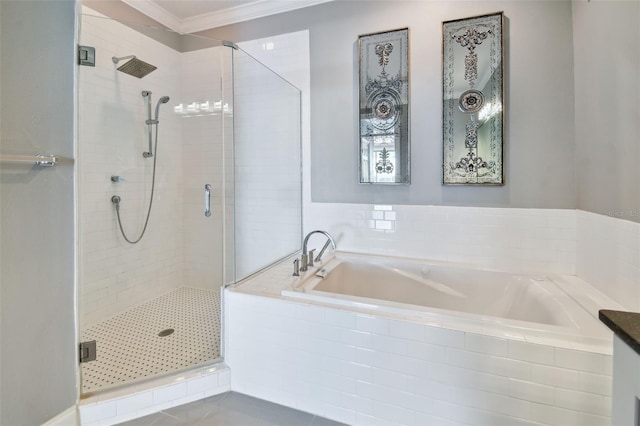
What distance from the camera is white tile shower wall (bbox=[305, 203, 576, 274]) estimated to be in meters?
2.03

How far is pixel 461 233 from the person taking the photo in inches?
87.5

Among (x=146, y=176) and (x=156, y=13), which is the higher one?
(x=156, y=13)

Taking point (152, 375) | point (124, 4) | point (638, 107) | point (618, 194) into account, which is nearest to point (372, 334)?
point (152, 375)

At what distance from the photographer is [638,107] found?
133cm

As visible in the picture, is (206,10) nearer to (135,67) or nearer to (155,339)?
(135,67)

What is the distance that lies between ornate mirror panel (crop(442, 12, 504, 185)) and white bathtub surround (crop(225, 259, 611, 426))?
1.25 m

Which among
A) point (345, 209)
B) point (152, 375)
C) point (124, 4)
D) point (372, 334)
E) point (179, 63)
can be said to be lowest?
point (152, 375)

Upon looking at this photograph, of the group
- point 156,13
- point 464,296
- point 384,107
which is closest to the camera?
point 464,296

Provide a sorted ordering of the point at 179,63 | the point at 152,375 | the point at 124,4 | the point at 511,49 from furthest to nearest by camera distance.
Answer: the point at 179,63, the point at 124,4, the point at 511,49, the point at 152,375

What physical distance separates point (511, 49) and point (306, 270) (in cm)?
205

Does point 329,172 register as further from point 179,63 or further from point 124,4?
point 124,4

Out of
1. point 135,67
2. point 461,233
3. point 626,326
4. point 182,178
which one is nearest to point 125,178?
point 182,178

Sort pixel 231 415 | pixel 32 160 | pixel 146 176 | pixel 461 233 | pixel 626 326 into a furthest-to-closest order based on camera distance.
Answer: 1. pixel 146 176
2. pixel 461 233
3. pixel 231 415
4. pixel 32 160
5. pixel 626 326

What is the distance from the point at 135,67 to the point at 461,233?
2.85m
